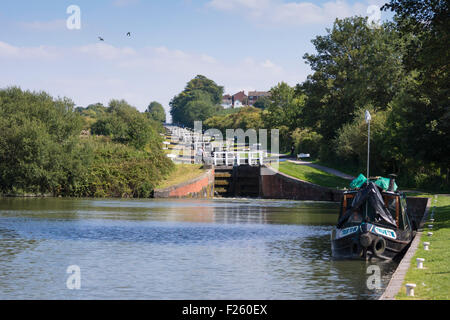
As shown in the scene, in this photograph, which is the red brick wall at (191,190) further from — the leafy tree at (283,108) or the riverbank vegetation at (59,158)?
the leafy tree at (283,108)

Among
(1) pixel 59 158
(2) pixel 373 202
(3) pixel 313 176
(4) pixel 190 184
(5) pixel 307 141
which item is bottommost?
(4) pixel 190 184

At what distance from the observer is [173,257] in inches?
957

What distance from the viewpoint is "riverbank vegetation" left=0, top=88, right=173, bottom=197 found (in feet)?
183

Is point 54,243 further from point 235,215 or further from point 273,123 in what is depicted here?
point 273,123

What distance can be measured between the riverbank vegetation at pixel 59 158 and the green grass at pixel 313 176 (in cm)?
1210

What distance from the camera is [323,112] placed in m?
80.6

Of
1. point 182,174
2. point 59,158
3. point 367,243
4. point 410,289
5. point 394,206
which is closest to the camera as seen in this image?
point 410,289

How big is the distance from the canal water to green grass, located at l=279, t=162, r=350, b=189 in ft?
65.3

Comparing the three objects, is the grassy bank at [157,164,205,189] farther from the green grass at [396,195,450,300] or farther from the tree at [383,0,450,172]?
the green grass at [396,195,450,300]

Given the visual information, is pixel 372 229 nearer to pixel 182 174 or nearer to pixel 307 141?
pixel 182 174

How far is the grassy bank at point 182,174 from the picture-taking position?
61469 millimetres

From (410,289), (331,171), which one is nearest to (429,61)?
(410,289)

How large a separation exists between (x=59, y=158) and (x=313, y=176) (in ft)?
82.7

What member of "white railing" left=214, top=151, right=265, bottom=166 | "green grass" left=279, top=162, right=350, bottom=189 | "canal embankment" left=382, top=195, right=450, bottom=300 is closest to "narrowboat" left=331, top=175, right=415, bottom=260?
"canal embankment" left=382, top=195, right=450, bottom=300
